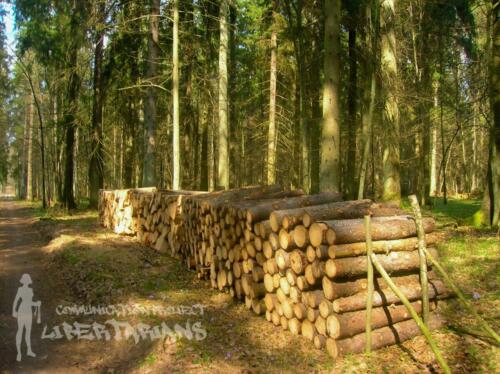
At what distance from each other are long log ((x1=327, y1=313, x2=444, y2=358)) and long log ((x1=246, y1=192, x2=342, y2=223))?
84.5 inches

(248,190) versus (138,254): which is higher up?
(248,190)

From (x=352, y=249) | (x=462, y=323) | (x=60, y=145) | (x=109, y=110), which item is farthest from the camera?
(x=109, y=110)

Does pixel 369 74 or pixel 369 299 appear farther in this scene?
pixel 369 74

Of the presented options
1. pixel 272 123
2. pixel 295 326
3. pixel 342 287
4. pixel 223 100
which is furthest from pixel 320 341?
pixel 272 123

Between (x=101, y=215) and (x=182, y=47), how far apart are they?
300 inches

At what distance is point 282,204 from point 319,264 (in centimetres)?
163

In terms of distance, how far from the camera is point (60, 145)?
23.8 m

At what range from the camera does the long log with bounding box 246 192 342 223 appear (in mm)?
6332

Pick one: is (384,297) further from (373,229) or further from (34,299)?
(34,299)

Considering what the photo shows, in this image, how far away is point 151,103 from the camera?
52.7 feet

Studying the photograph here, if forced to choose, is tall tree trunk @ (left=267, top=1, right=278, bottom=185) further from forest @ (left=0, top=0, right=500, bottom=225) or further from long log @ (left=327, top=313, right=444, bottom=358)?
long log @ (left=327, top=313, right=444, bottom=358)

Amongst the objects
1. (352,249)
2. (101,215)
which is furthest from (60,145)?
(352,249)

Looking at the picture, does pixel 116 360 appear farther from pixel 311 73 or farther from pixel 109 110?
pixel 109 110

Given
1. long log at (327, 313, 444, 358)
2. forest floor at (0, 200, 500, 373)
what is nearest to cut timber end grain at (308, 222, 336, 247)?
long log at (327, 313, 444, 358)
